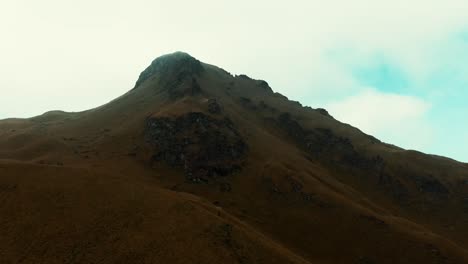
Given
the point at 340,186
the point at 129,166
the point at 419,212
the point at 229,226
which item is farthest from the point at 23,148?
the point at 419,212

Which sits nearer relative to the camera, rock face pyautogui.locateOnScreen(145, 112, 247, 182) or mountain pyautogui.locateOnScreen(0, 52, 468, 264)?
mountain pyautogui.locateOnScreen(0, 52, 468, 264)

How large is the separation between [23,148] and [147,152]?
165 feet

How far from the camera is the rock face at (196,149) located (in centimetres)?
17875

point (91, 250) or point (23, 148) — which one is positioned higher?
point (23, 148)

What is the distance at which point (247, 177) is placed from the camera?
178m

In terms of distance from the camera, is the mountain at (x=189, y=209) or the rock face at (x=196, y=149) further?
the rock face at (x=196, y=149)

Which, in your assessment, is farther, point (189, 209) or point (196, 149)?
point (196, 149)

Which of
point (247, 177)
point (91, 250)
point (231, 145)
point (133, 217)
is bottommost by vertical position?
point (91, 250)

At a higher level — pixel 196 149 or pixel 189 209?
pixel 196 149

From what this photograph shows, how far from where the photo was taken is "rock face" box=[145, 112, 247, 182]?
7037 inches

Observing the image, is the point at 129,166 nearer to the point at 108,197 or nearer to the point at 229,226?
the point at 108,197

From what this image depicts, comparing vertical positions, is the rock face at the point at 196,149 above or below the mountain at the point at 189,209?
above

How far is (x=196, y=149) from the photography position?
186m

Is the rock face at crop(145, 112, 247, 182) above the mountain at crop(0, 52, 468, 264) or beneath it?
above
